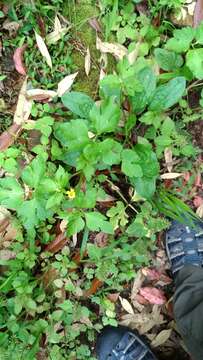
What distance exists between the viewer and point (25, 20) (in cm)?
233

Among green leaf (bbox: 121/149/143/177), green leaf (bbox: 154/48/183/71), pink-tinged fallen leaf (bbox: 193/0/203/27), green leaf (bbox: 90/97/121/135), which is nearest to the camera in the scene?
green leaf (bbox: 90/97/121/135)

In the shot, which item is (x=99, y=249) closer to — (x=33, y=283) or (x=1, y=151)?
(x=33, y=283)

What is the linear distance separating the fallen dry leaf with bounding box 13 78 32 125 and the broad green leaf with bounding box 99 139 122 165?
0.54 metres

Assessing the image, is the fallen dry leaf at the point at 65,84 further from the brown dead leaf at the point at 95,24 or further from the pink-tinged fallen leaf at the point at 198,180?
the pink-tinged fallen leaf at the point at 198,180

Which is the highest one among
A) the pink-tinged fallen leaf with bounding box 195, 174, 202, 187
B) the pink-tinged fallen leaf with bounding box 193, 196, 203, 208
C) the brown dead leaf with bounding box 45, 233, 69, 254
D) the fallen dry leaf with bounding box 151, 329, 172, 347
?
the pink-tinged fallen leaf with bounding box 195, 174, 202, 187

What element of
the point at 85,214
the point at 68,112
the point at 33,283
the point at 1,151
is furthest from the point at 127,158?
the point at 33,283

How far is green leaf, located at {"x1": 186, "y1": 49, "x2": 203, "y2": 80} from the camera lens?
217cm

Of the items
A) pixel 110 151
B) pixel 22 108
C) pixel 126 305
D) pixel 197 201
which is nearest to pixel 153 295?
pixel 126 305

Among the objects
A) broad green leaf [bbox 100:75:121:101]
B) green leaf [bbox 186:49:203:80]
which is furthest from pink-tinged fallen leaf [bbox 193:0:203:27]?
broad green leaf [bbox 100:75:121:101]

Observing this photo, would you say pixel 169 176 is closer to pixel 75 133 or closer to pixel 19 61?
pixel 75 133

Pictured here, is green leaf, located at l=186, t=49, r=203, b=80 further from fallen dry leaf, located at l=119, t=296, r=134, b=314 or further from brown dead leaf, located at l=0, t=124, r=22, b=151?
fallen dry leaf, located at l=119, t=296, r=134, b=314

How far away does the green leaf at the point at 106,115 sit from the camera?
1.92 m

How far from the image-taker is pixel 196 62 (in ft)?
7.13

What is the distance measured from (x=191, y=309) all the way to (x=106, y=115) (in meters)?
1.02
